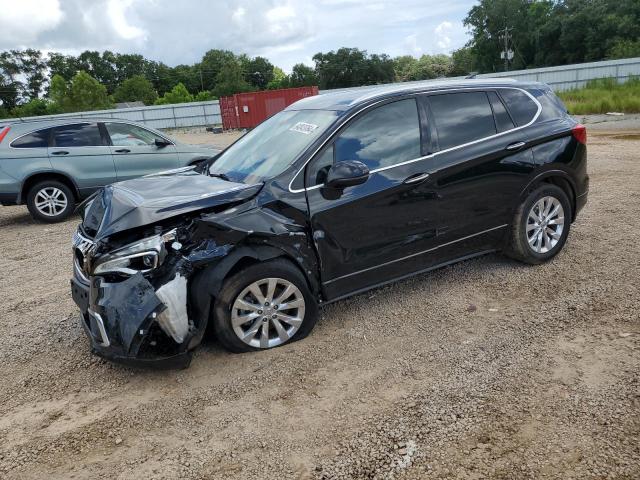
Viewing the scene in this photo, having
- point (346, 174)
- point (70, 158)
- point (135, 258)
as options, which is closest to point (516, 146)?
point (346, 174)

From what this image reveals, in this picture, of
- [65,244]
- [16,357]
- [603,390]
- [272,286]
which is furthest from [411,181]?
[65,244]

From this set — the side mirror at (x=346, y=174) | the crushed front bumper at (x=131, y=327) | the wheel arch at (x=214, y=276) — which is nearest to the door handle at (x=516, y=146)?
the side mirror at (x=346, y=174)

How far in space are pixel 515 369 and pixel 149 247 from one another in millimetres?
2481

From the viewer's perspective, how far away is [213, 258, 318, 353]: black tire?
364 cm

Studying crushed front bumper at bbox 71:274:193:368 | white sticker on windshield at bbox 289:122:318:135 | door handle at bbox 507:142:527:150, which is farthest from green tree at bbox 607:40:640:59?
crushed front bumper at bbox 71:274:193:368

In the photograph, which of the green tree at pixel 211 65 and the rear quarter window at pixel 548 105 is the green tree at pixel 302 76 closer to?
the green tree at pixel 211 65

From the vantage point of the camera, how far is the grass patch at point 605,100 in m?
21.4

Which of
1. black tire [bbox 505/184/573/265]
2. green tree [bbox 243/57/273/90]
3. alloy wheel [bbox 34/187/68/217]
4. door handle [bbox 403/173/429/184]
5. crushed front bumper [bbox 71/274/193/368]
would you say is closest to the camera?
crushed front bumper [bbox 71/274/193/368]

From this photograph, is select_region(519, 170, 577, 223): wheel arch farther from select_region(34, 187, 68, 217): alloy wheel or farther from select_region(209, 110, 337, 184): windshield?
select_region(34, 187, 68, 217): alloy wheel

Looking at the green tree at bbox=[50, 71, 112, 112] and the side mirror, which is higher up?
the green tree at bbox=[50, 71, 112, 112]

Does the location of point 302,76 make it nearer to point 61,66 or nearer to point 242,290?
point 61,66

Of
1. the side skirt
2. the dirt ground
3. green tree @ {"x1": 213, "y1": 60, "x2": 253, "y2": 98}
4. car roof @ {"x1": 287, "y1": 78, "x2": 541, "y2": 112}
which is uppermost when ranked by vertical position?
green tree @ {"x1": 213, "y1": 60, "x2": 253, "y2": 98}

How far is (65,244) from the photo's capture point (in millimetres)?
7434

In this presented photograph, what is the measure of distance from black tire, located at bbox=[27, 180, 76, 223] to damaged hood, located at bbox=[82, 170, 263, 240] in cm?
509
